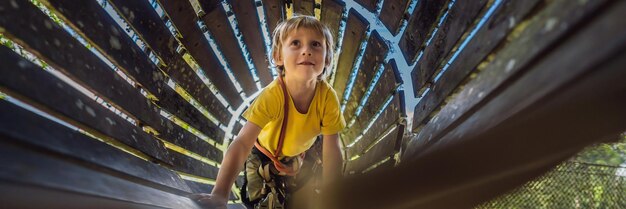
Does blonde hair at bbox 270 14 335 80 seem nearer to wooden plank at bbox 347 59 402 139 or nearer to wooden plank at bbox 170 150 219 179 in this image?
wooden plank at bbox 347 59 402 139

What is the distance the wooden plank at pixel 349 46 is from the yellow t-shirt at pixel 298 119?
16.4 inches

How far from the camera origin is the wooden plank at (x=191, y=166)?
1867mm

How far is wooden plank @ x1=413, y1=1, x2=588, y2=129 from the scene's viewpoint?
1.09 feet

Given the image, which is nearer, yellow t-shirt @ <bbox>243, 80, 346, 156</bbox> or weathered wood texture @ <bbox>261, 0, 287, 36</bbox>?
yellow t-shirt @ <bbox>243, 80, 346, 156</bbox>

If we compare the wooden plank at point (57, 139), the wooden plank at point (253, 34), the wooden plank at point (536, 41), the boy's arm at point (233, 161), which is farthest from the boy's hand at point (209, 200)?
the wooden plank at point (253, 34)

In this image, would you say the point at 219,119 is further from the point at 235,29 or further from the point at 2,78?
the point at 2,78

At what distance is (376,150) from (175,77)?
100 cm

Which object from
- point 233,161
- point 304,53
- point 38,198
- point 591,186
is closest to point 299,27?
point 304,53

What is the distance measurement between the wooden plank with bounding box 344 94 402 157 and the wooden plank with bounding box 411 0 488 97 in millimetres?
181

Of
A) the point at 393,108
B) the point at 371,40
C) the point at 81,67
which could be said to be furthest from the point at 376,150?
the point at 81,67

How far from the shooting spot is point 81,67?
43.5 inches

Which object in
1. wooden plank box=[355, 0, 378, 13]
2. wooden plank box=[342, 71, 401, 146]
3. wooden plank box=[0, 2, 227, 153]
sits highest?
wooden plank box=[355, 0, 378, 13]

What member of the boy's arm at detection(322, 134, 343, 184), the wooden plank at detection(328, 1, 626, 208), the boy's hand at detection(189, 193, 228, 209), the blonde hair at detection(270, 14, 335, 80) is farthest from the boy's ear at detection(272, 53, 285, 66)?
the wooden plank at detection(328, 1, 626, 208)

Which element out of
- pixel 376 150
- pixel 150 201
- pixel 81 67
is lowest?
pixel 150 201
